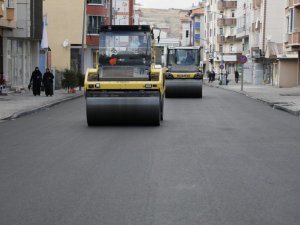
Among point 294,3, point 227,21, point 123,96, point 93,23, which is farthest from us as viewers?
point 227,21

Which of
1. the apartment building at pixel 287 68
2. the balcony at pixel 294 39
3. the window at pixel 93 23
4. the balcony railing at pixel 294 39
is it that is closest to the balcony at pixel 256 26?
the apartment building at pixel 287 68

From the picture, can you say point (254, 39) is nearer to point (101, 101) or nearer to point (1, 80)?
point (1, 80)

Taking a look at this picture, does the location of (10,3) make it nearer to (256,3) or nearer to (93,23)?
(93,23)

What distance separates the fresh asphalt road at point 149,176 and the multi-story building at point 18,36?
76.1 ft

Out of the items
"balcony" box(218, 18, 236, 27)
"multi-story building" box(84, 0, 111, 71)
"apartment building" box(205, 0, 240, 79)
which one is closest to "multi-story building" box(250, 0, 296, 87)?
"multi-story building" box(84, 0, 111, 71)

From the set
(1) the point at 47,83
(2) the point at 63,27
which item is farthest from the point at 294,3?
(2) the point at 63,27

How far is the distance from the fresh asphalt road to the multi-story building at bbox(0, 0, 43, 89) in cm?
2319

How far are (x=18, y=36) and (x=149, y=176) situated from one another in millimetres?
33904

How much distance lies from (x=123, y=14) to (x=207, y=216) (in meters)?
115

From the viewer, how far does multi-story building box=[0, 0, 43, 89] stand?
4088cm

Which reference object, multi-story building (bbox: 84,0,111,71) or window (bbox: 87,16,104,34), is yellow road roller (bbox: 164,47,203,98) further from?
window (bbox: 87,16,104,34)

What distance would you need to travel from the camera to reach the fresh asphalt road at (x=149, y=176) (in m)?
7.66

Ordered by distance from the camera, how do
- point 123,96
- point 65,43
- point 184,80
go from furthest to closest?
point 65,43 < point 184,80 < point 123,96

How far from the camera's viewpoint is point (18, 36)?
4288 cm
